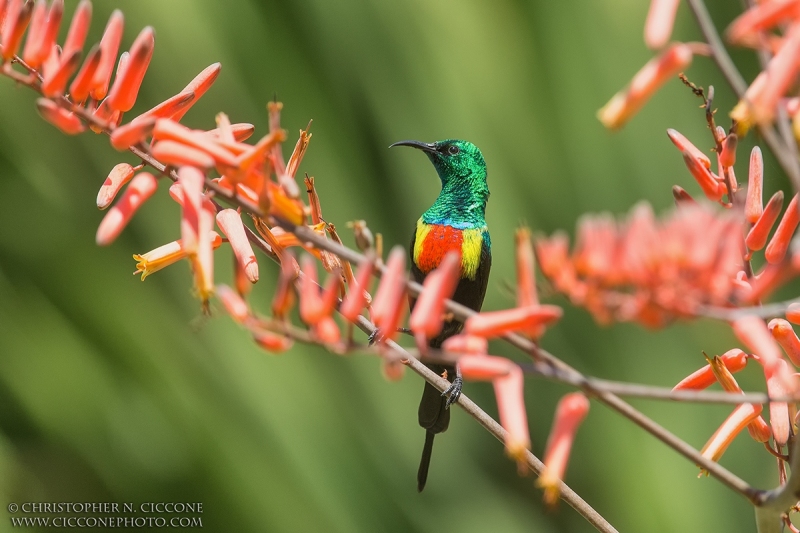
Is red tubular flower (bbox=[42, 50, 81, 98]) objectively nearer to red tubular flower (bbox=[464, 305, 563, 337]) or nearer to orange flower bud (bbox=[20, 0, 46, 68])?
orange flower bud (bbox=[20, 0, 46, 68])

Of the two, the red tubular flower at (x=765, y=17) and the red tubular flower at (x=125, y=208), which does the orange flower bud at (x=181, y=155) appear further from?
the red tubular flower at (x=765, y=17)

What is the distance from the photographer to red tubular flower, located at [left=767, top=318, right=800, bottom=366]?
1.86 ft

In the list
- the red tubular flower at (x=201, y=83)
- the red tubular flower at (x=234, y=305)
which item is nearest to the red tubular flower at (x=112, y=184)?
the red tubular flower at (x=201, y=83)

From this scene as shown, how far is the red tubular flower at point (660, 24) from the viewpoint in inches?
14.4

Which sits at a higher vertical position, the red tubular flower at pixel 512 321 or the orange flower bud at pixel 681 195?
the red tubular flower at pixel 512 321

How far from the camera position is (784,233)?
0.53m

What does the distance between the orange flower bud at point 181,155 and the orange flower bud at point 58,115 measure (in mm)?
69

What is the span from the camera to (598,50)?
167cm

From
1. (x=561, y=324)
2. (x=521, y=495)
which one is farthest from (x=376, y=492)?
(x=561, y=324)

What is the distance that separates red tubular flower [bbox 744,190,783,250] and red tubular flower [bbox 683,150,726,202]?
0.04 m

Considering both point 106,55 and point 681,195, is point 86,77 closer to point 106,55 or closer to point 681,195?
point 106,55

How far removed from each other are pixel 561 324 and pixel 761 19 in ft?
4.18

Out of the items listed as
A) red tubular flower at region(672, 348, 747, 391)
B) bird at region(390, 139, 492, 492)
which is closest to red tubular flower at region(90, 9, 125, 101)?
red tubular flower at region(672, 348, 747, 391)

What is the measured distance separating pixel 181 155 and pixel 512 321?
8.3 inches
